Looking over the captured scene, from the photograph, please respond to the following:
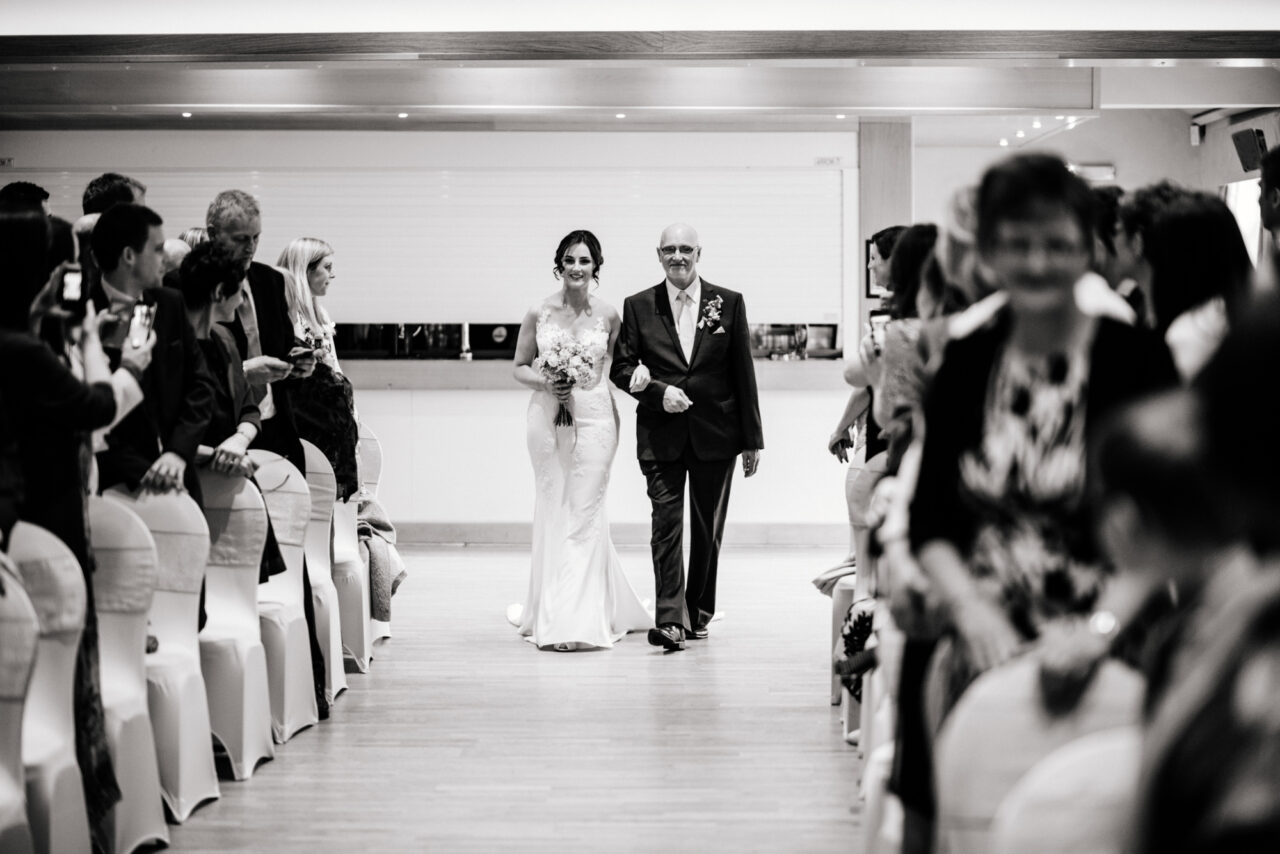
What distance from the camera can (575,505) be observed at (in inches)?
283

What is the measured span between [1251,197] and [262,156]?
299 inches

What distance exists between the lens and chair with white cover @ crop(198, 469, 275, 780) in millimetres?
4812

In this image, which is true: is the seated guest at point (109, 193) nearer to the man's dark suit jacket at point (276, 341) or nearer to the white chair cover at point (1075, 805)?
the man's dark suit jacket at point (276, 341)

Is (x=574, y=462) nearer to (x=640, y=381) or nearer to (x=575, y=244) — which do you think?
(x=640, y=381)

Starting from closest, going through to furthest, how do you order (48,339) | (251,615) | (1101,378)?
(1101,378), (48,339), (251,615)

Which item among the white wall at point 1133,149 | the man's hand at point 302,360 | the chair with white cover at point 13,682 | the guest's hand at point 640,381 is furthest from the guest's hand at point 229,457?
the white wall at point 1133,149

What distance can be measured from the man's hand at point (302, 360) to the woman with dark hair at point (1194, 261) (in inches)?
121

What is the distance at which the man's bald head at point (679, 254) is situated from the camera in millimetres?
7156

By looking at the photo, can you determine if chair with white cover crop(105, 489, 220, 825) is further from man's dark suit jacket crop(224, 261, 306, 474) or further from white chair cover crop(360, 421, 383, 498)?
white chair cover crop(360, 421, 383, 498)

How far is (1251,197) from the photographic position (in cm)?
1213

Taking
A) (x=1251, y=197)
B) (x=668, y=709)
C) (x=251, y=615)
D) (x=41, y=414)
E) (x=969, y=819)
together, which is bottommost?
(x=668, y=709)

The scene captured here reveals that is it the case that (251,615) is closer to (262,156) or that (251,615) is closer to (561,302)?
(561,302)

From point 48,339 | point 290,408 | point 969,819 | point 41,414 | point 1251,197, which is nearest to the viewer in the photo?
point 969,819

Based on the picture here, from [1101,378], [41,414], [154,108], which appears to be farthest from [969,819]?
[154,108]
